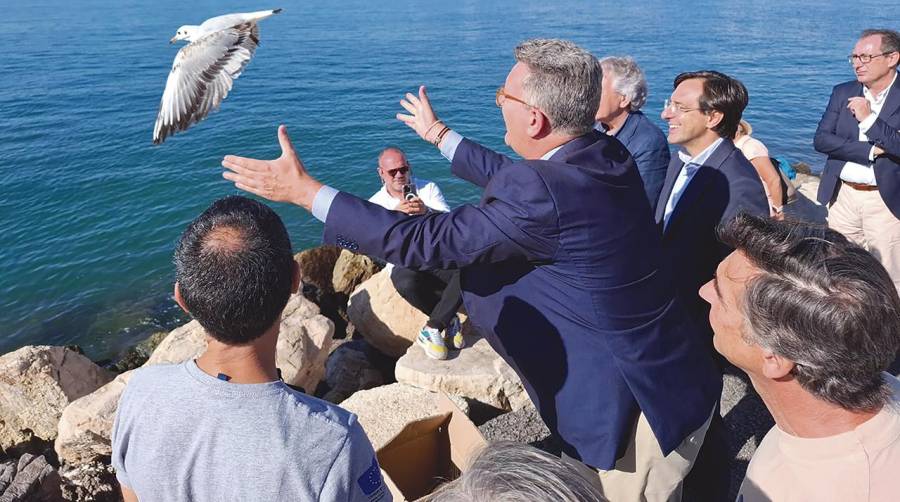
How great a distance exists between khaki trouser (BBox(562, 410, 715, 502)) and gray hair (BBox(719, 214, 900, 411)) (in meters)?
1.06

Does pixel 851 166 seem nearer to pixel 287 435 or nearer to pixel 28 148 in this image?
pixel 287 435

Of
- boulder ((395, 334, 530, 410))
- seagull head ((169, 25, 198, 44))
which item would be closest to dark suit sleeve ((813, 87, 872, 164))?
boulder ((395, 334, 530, 410))

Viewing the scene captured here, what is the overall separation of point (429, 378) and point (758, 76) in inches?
982

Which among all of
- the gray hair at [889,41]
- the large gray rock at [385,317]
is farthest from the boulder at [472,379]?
the gray hair at [889,41]

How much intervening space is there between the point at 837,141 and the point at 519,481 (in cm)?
543

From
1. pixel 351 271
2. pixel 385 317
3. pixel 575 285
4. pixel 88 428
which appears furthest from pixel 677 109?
pixel 351 271

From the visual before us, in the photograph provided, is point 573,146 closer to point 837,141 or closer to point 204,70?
point 837,141

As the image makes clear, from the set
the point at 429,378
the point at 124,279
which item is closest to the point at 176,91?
the point at 429,378

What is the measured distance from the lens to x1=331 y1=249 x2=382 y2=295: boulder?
355 inches

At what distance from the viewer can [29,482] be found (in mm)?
4371

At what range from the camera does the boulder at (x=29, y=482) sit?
14.1 feet

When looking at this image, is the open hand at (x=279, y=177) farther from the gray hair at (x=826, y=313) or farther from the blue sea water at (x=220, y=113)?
the blue sea water at (x=220, y=113)

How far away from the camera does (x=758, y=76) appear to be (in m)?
25.2

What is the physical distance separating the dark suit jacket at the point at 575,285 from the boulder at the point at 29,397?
5.86 m
